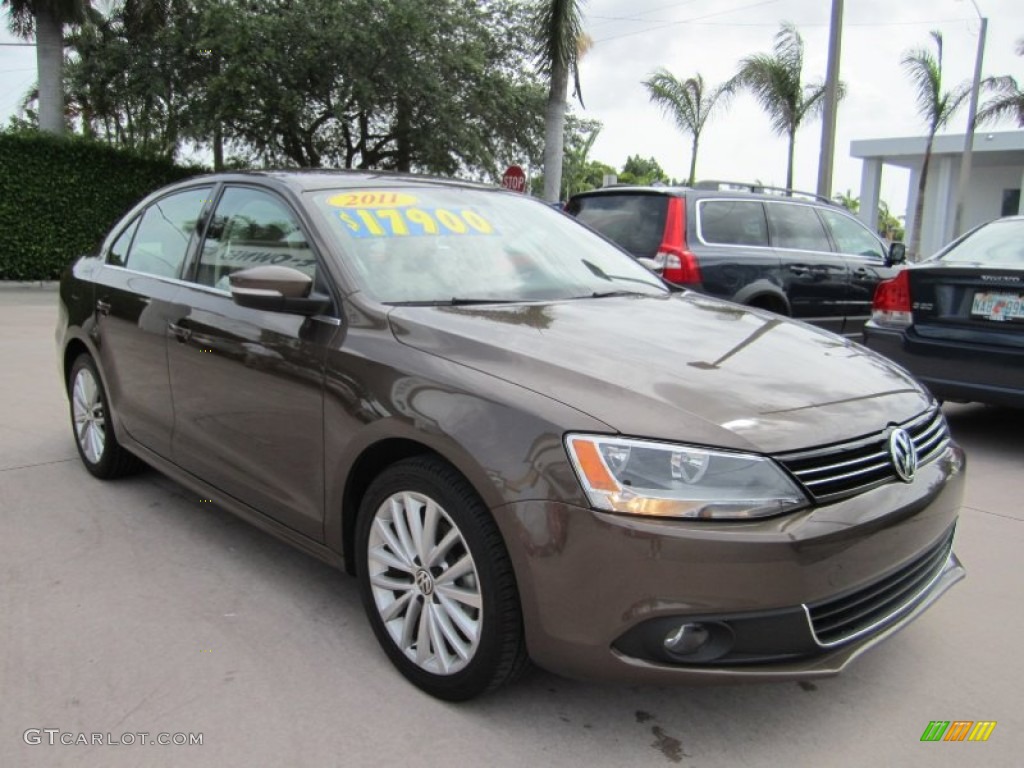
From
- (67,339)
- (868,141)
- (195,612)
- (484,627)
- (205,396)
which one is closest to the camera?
(484,627)

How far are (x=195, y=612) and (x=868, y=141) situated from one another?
109ft

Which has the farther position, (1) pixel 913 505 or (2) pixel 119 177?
(2) pixel 119 177

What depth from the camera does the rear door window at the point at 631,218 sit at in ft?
22.3

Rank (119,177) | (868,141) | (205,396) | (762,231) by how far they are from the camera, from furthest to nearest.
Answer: (868,141) < (119,177) < (762,231) < (205,396)

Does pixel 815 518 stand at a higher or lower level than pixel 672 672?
higher

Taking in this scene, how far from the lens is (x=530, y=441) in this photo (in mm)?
2186

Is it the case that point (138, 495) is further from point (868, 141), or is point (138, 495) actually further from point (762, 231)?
point (868, 141)

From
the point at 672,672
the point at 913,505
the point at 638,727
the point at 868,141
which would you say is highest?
the point at 868,141

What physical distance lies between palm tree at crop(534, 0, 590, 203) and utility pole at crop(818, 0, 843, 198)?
393 centimetres

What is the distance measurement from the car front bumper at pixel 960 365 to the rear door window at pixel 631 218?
1862 mm

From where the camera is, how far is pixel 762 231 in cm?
736

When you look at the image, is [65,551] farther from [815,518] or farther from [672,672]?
[815,518]

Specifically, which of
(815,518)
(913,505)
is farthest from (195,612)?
(913,505)

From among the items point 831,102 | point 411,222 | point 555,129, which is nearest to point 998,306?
point 411,222
